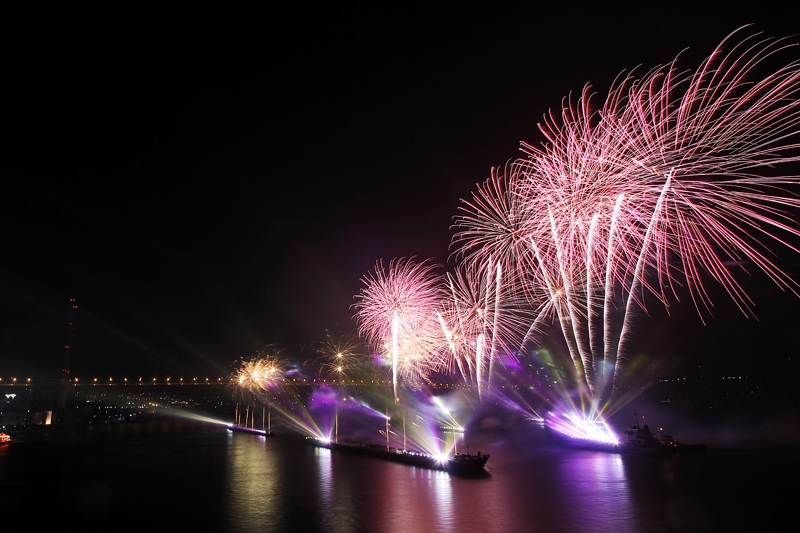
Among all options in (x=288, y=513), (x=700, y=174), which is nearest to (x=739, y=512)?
(x=700, y=174)

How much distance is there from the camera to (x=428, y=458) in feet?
109

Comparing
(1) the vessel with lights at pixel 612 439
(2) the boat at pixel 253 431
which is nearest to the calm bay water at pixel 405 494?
(1) the vessel with lights at pixel 612 439

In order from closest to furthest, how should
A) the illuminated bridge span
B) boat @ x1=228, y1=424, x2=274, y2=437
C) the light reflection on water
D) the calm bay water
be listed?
1. the calm bay water
2. the light reflection on water
3. boat @ x1=228, y1=424, x2=274, y2=437
4. the illuminated bridge span

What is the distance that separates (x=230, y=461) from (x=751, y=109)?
4106 centimetres

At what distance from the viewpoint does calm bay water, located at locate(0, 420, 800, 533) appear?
2002cm

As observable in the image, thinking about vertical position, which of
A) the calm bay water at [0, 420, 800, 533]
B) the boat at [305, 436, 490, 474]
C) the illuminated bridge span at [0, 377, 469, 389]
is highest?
the illuminated bridge span at [0, 377, 469, 389]

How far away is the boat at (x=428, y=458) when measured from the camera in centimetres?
3003

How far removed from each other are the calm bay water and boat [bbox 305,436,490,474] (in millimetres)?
831

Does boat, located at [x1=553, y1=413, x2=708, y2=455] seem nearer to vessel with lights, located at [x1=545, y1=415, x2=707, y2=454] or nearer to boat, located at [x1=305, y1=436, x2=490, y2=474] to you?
vessel with lights, located at [x1=545, y1=415, x2=707, y2=454]

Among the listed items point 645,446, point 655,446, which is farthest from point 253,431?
point 655,446

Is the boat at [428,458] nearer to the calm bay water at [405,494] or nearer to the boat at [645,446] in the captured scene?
the calm bay water at [405,494]

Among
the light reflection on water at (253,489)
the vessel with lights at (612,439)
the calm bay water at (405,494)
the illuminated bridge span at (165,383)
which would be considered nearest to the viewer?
the calm bay water at (405,494)

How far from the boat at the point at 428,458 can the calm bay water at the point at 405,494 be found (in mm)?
831

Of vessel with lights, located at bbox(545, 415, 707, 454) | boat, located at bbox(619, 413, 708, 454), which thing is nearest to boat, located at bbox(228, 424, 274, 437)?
vessel with lights, located at bbox(545, 415, 707, 454)
